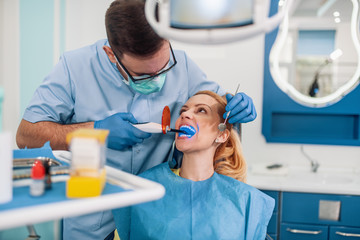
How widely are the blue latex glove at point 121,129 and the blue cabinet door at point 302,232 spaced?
1337mm

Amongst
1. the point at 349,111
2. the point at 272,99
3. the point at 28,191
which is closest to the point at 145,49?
the point at 28,191

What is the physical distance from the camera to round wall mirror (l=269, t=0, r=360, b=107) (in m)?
2.60

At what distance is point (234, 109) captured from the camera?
158 cm

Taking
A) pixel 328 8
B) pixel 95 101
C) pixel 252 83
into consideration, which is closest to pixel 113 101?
pixel 95 101

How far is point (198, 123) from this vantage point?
5.50 feet

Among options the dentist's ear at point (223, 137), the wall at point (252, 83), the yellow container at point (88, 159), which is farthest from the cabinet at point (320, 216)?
the yellow container at point (88, 159)

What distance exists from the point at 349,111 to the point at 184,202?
67.4 inches

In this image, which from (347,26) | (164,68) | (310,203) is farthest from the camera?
(347,26)

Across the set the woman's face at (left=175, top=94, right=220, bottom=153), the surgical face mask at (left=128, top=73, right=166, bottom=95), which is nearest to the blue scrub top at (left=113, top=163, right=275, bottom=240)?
the woman's face at (left=175, top=94, right=220, bottom=153)

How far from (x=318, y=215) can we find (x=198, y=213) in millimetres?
1060

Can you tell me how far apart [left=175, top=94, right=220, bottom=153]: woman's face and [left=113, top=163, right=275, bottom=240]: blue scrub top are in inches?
8.3

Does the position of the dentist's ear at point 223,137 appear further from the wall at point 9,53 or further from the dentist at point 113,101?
the wall at point 9,53

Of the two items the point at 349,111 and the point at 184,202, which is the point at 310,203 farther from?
the point at 184,202

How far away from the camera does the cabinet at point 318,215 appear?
2.20 metres
